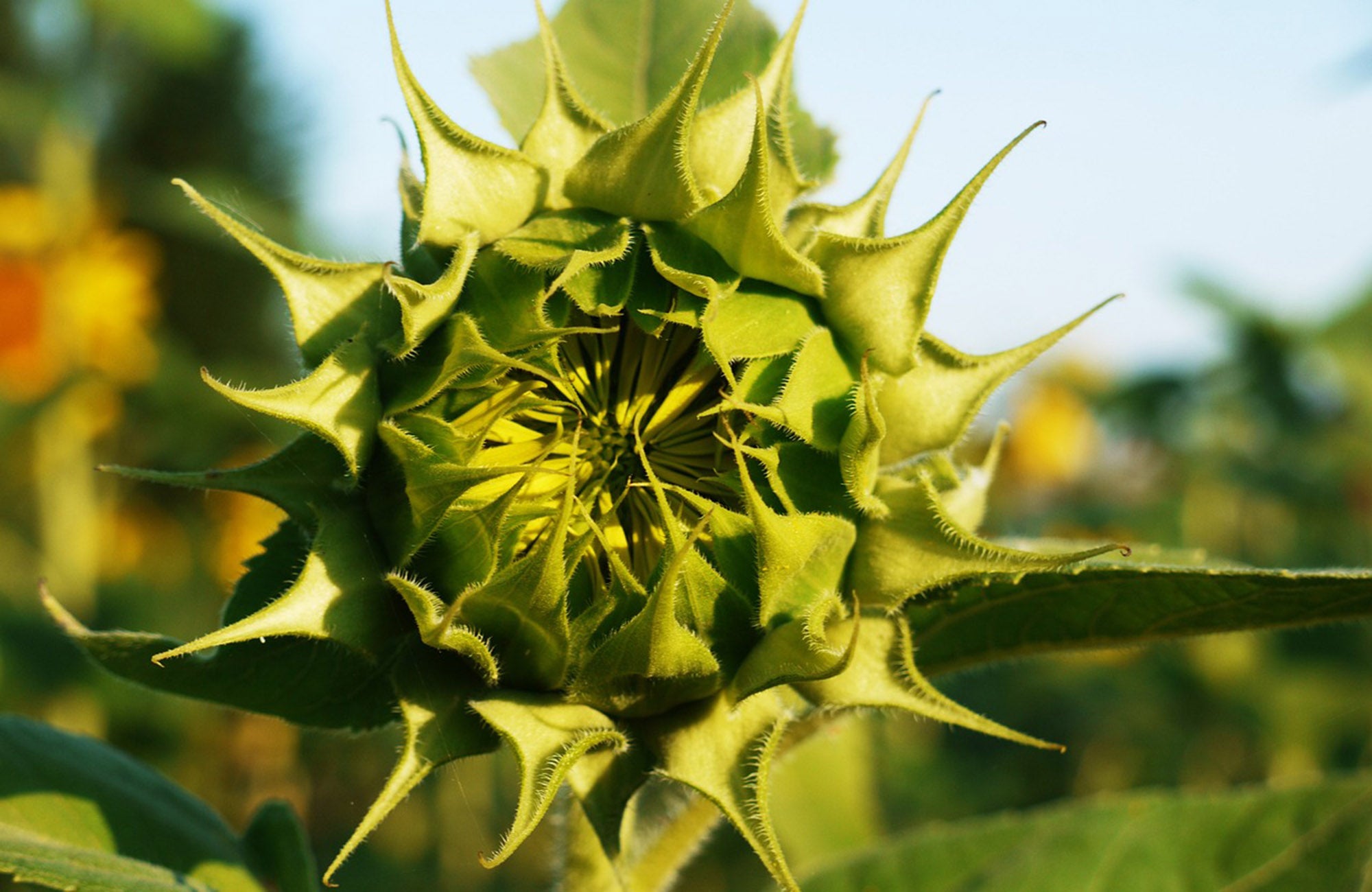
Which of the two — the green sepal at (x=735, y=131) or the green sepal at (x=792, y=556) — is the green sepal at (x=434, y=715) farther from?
the green sepal at (x=735, y=131)

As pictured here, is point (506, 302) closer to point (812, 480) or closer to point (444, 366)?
point (444, 366)

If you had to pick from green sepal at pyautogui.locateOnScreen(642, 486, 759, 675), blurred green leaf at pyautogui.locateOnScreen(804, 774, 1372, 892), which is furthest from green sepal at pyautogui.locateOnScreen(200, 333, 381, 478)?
blurred green leaf at pyautogui.locateOnScreen(804, 774, 1372, 892)

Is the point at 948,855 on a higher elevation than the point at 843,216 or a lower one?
lower

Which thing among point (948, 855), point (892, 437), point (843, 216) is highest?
point (843, 216)

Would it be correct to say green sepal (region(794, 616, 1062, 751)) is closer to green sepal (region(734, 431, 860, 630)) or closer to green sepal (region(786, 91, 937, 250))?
green sepal (region(734, 431, 860, 630))

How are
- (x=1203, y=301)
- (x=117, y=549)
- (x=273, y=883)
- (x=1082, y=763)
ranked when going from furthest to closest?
(x=117, y=549) → (x=1203, y=301) → (x=1082, y=763) → (x=273, y=883)

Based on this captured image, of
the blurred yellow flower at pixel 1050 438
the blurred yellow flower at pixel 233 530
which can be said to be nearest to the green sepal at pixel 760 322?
the blurred yellow flower at pixel 233 530

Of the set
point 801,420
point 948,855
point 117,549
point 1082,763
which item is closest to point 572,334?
point 801,420

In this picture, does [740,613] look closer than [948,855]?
Yes

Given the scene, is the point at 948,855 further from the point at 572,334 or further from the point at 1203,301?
the point at 1203,301
